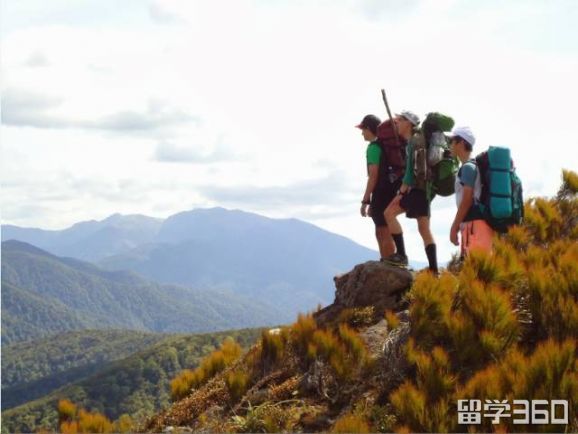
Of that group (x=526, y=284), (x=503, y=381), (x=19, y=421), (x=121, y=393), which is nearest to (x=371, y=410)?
(x=503, y=381)

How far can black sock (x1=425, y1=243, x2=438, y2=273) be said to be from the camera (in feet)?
30.7

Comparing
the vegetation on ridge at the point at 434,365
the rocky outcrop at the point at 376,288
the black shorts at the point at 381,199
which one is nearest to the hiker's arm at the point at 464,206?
the vegetation on ridge at the point at 434,365

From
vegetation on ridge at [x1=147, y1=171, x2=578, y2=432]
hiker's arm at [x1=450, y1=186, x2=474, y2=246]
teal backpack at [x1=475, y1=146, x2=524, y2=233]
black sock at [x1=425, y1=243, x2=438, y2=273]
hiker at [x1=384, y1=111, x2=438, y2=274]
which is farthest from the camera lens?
black sock at [x1=425, y1=243, x2=438, y2=273]

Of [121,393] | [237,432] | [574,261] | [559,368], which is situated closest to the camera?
[559,368]

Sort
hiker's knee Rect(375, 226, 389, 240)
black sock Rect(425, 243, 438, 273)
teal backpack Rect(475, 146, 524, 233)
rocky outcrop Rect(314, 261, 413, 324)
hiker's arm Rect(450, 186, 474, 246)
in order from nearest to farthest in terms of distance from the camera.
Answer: teal backpack Rect(475, 146, 524, 233), hiker's arm Rect(450, 186, 474, 246), rocky outcrop Rect(314, 261, 413, 324), black sock Rect(425, 243, 438, 273), hiker's knee Rect(375, 226, 389, 240)

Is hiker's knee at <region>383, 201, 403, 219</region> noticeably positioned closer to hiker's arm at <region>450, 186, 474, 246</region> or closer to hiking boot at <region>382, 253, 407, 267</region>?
hiking boot at <region>382, 253, 407, 267</region>

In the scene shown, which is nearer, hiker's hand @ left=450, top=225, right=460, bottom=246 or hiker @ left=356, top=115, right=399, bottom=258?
hiker's hand @ left=450, top=225, right=460, bottom=246

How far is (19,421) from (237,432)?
611ft

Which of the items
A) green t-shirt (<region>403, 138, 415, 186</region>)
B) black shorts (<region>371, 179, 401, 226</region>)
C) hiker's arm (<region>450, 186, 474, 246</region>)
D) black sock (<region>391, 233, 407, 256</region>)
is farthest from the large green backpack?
black sock (<region>391, 233, 407, 256</region>)

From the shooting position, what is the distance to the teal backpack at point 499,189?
868 cm

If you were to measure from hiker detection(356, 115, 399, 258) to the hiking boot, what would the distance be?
49cm

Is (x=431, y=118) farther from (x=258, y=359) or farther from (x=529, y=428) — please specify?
(x=529, y=428)

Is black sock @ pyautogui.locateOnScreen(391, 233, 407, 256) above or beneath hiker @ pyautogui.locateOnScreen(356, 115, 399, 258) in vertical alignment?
beneath

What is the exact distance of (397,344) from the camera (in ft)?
22.5
